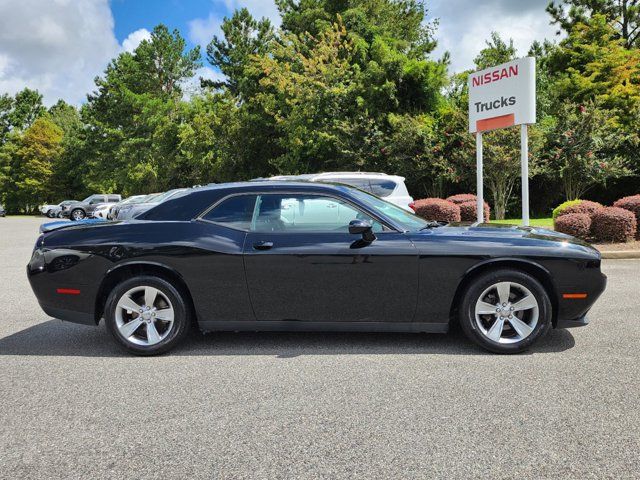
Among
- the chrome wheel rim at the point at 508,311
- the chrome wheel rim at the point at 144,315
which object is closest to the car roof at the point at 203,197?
the chrome wheel rim at the point at 144,315

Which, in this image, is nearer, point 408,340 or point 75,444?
point 75,444

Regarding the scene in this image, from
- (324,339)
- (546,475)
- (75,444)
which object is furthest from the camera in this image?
(324,339)

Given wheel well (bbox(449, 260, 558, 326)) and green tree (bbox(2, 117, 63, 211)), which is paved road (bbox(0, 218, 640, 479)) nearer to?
wheel well (bbox(449, 260, 558, 326))

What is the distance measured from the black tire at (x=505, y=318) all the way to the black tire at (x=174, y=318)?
2403 mm

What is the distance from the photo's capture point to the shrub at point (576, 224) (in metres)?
11.5

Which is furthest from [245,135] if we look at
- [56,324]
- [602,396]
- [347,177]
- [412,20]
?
[602,396]

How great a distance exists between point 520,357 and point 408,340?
101 cm

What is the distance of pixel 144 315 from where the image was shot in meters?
4.84

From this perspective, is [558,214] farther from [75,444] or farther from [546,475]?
[75,444]

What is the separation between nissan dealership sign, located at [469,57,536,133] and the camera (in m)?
12.2

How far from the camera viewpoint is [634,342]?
16.1 feet

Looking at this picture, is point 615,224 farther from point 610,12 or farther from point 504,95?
point 610,12

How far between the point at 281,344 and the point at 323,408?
1584mm

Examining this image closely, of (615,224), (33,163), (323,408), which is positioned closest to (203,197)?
(323,408)
